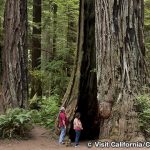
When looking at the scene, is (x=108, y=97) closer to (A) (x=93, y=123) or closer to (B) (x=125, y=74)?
(B) (x=125, y=74)

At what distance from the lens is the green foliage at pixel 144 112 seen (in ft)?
37.6

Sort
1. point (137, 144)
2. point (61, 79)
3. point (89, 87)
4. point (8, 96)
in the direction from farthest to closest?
point (61, 79) → point (8, 96) → point (89, 87) → point (137, 144)

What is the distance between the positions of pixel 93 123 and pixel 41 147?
3.02 m

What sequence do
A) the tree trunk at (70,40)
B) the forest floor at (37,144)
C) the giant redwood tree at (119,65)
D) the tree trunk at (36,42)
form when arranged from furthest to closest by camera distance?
the tree trunk at (36,42), the tree trunk at (70,40), the forest floor at (37,144), the giant redwood tree at (119,65)

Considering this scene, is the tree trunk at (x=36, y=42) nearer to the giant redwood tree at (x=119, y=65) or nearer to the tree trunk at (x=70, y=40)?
the tree trunk at (x=70, y=40)

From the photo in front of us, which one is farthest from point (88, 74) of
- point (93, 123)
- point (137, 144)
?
point (137, 144)

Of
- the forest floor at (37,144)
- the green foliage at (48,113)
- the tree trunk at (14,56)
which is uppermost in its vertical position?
the tree trunk at (14,56)

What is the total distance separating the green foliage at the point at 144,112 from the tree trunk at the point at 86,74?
9.12 ft

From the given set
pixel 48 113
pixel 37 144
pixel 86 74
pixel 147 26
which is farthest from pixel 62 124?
pixel 147 26

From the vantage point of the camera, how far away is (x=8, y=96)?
15.1m

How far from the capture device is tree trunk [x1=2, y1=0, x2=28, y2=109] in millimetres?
15047

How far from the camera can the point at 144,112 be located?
1143 centimetres

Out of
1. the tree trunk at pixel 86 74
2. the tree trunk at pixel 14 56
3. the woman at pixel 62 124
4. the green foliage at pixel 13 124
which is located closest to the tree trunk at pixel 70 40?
the tree trunk at pixel 14 56

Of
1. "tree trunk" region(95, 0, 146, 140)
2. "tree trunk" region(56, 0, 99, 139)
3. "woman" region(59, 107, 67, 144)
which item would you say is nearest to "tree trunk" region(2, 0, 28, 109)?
"tree trunk" region(56, 0, 99, 139)
